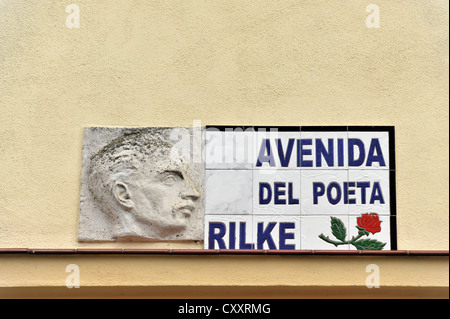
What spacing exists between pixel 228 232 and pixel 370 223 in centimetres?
114

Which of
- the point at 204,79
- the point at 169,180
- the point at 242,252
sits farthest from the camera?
the point at 204,79

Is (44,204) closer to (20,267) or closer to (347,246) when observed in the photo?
(20,267)

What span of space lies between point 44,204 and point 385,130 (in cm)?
287

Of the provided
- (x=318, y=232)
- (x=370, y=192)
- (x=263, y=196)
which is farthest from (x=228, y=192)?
(x=370, y=192)

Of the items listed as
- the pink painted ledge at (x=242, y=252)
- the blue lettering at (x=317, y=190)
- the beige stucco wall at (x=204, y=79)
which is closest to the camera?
the pink painted ledge at (x=242, y=252)

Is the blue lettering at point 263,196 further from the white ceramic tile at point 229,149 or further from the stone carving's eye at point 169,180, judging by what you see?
the stone carving's eye at point 169,180

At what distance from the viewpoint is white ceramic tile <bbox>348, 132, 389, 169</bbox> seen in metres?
7.35

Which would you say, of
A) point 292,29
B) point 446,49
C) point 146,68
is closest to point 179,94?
point 146,68

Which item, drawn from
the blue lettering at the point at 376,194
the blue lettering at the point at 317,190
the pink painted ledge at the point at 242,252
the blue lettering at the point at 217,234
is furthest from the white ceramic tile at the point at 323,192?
the blue lettering at the point at 217,234

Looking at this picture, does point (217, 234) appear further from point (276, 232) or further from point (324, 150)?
point (324, 150)

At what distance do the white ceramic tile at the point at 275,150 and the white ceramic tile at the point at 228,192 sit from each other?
0.52 ft

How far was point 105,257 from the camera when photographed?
716 cm

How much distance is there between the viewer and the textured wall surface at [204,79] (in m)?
7.40

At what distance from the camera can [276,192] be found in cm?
729
